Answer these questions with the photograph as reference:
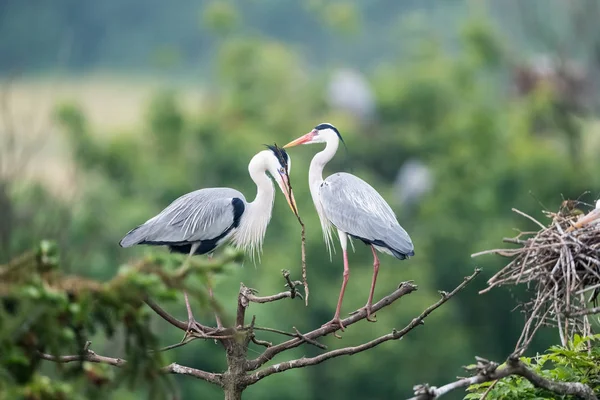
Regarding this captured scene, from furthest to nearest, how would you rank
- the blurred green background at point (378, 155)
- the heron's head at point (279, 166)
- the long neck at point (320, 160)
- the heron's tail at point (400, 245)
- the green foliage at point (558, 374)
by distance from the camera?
the blurred green background at point (378, 155) → the long neck at point (320, 160) → the heron's tail at point (400, 245) → the heron's head at point (279, 166) → the green foliage at point (558, 374)

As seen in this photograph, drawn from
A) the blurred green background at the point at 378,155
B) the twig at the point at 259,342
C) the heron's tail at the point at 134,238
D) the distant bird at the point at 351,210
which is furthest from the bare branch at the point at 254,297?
the blurred green background at the point at 378,155

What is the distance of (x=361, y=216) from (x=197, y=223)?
1.02m

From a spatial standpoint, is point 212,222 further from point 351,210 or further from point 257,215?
point 351,210

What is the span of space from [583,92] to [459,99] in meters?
10.7

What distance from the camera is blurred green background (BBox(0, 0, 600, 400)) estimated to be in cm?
3453

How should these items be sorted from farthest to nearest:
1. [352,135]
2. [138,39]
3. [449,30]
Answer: [138,39]
[449,30]
[352,135]

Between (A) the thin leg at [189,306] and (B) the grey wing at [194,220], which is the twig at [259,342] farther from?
Answer: (B) the grey wing at [194,220]

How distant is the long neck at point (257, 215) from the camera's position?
723 centimetres

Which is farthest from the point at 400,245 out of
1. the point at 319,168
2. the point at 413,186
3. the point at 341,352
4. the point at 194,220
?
the point at 413,186

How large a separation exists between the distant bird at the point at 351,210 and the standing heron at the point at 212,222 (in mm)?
345

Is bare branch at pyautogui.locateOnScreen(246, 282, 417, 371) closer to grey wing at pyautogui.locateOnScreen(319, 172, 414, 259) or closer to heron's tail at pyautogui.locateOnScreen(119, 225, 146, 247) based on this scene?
grey wing at pyautogui.locateOnScreen(319, 172, 414, 259)

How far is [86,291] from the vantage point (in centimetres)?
392

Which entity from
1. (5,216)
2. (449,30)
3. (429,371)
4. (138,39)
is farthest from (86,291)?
(138,39)

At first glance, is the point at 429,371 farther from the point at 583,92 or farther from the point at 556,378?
the point at 556,378
